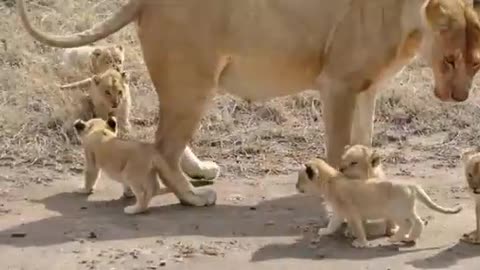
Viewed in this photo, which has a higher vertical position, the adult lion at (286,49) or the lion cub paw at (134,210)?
the adult lion at (286,49)

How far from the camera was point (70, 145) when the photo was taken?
7730 millimetres

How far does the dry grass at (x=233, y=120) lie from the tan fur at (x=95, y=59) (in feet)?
0.59

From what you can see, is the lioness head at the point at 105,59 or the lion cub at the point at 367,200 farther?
the lioness head at the point at 105,59

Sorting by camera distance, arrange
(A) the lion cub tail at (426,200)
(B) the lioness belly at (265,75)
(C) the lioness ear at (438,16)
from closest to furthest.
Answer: (A) the lion cub tail at (426,200) < (C) the lioness ear at (438,16) < (B) the lioness belly at (265,75)

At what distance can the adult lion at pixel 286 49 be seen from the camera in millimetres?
6316

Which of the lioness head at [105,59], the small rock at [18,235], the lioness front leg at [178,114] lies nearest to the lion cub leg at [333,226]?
the lioness front leg at [178,114]

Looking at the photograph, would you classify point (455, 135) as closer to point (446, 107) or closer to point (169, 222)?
point (446, 107)

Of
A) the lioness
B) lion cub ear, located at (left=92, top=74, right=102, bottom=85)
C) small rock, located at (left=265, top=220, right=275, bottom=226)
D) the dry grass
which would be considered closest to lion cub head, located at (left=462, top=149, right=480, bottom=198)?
small rock, located at (left=265, top=220, right=275, bottom=226)

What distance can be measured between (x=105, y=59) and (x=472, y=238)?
125 inches

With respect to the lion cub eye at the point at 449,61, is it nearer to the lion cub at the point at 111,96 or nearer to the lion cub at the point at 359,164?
the lion cub at the point at 359,164

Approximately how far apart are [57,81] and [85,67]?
220 millimetres

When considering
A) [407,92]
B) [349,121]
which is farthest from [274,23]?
[407,92]

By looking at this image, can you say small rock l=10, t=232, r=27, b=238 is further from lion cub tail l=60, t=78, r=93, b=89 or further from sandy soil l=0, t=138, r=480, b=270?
lion cub tail l=60, t=78, r=93, b=89

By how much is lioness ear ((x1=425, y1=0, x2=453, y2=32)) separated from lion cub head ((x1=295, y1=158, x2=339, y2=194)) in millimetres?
908
